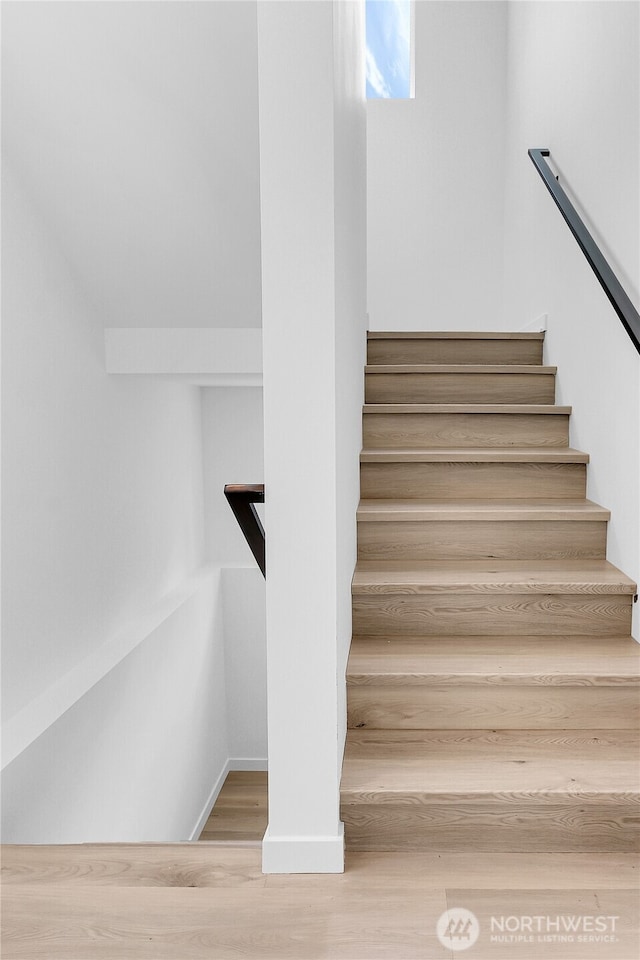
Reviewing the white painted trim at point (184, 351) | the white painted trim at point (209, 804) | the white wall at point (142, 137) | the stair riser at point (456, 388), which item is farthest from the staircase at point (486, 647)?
the white painted trim at point (209, 804)

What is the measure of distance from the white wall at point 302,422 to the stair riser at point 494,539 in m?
0.83

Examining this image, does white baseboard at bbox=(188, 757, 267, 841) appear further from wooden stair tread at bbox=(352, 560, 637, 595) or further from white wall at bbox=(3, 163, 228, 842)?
wooden stair tread at bbox=(352, 560, 637, 595)

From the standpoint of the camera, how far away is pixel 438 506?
2.57m

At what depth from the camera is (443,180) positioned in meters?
4.75

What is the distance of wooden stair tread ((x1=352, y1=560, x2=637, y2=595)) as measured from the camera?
85.4 inches

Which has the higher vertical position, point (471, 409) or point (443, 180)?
point (443, 180)

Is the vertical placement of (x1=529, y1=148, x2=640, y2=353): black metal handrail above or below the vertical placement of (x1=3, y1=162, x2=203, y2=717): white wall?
above

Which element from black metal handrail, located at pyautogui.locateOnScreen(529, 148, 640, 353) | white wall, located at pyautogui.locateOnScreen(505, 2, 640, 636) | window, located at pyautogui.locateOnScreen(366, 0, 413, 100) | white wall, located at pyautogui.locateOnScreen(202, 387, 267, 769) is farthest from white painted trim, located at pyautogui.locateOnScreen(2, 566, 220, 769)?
window, located at pyautogui.locateOnScreen(366, 0, 413, 100)

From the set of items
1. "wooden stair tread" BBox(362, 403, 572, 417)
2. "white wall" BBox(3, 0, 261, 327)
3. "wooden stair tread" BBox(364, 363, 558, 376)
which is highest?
"white wall" BBox(3, 0, 261, 327)

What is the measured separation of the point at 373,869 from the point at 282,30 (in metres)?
1.85

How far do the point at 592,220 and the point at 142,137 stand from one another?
5.51ft

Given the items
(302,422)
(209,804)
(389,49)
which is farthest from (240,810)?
(389,49)

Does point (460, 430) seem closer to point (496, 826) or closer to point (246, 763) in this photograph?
point (496, 826)

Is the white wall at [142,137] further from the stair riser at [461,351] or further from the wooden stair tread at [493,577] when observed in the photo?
the wooden stair tread at [493,577]
